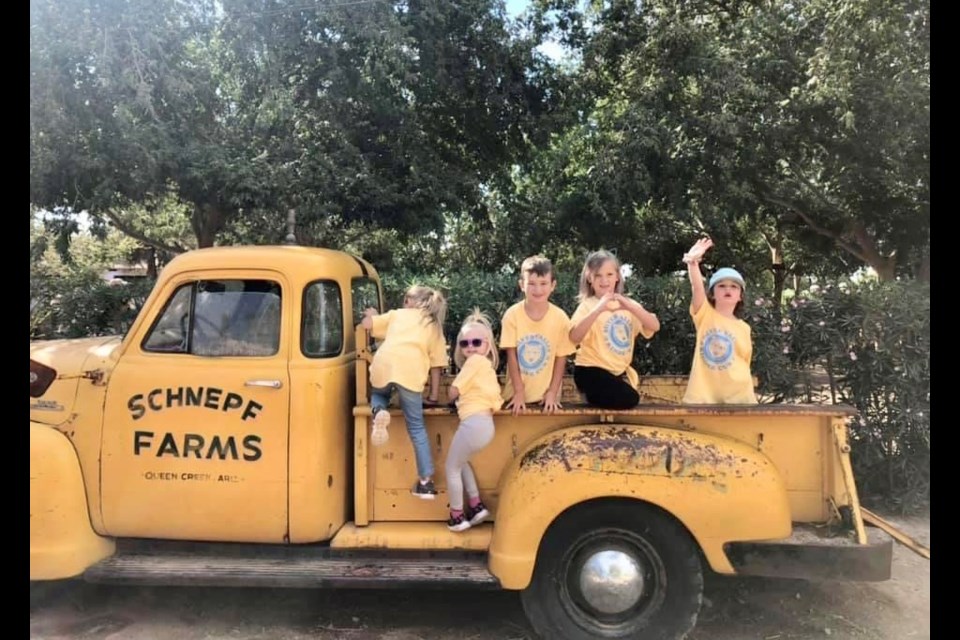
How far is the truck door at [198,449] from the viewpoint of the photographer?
3.44m

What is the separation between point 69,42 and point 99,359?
20.6ft

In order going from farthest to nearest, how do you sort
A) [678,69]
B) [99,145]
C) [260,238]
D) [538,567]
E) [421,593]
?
[260,238] < [678,69] < [99,145] < [421,593] < [538,567]

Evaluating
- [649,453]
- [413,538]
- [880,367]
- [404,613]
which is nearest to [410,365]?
[413,538]

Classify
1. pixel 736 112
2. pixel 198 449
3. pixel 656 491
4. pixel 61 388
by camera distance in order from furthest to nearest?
1. pixel 736 112
2. pixel 61 388
3. pixel 198 449
4. pixel 656 491

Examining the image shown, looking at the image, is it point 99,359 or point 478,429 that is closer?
point 478,429

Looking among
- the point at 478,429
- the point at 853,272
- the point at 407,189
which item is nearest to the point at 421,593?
the point at 478,429

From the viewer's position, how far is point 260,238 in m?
11.7

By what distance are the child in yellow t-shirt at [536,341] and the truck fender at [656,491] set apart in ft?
1.62

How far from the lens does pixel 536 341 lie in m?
3.73

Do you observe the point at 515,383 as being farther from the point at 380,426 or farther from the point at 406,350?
the point at 380,426

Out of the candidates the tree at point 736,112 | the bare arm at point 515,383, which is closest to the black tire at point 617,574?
the bare arm at point 515,383

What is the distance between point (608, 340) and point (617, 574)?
122 centimetres

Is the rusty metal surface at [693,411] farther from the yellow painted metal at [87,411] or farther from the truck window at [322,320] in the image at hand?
the yellow painted metal at [87,411]

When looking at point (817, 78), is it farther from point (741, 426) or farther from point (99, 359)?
point (99, 359)
